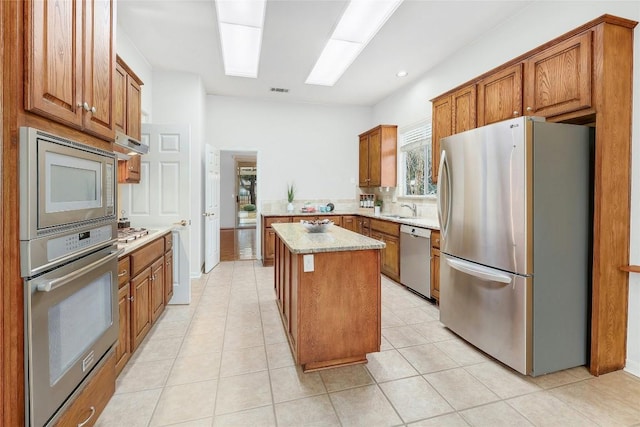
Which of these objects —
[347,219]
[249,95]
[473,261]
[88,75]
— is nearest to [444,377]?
[473,261]

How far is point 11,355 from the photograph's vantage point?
3.29 feet

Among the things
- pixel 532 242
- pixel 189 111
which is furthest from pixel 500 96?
pixel 189 111

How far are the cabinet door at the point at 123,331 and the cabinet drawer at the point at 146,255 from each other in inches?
7.5

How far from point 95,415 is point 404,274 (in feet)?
11.1

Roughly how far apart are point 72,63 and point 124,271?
1.35 m

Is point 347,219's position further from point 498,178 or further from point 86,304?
point 86,304

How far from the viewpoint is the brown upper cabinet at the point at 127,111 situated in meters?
2.64

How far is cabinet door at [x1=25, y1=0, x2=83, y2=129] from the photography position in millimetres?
1040

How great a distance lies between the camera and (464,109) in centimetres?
328

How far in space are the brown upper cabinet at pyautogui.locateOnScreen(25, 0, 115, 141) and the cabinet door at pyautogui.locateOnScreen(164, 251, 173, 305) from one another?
1.82 meters

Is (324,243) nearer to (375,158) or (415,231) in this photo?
(415,231)

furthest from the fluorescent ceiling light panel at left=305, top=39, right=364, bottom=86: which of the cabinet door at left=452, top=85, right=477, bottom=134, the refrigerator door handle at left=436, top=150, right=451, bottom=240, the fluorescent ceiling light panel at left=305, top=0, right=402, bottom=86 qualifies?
the refrigerator door handle at left=436, top=150, right=451, bottom=240

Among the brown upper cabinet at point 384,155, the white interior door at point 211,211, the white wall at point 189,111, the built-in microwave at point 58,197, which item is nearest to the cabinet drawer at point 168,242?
the white wall at point 189,111

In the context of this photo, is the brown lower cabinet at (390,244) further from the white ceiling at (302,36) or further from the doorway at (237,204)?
the doorway at (237,204)
